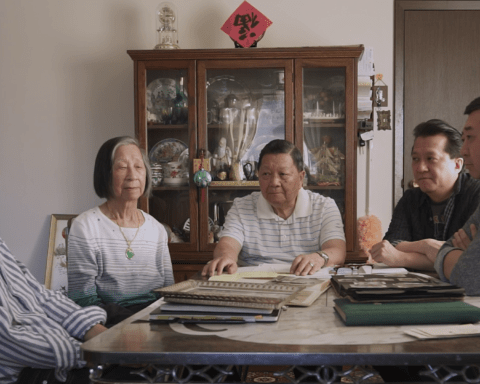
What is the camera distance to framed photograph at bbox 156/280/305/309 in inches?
40.9

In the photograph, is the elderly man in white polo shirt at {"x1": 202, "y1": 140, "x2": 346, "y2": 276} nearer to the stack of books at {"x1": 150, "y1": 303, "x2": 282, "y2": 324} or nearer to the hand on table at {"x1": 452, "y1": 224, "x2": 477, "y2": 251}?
the hand on table at {"x1": 452, "y1": 224, "x2": 477, "y2": 251}

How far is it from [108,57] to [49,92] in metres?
0.46

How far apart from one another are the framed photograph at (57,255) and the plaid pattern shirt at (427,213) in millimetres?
2152

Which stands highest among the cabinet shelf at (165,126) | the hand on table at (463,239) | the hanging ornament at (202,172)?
the cabinet shelf at (165,126)

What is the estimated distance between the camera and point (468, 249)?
1.37 meters

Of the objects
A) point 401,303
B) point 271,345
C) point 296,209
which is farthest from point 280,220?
point 271,345

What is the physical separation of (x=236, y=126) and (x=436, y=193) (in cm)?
138

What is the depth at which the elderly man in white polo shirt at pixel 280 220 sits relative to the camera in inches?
87.1

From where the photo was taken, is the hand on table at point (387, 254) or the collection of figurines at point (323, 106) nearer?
the hand on table at point (387, 254)

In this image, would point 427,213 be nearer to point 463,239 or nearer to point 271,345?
point 463,239

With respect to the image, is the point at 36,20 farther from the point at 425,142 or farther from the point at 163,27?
the point at 425,142

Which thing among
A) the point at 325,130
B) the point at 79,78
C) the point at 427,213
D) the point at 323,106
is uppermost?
the point at 79,78

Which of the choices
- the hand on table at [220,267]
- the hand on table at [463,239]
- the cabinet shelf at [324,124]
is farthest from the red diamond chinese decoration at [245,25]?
the hand on table at [463,239]

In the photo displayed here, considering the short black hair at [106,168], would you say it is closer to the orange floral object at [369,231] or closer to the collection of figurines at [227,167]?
the collection of figurines at [227,167]
